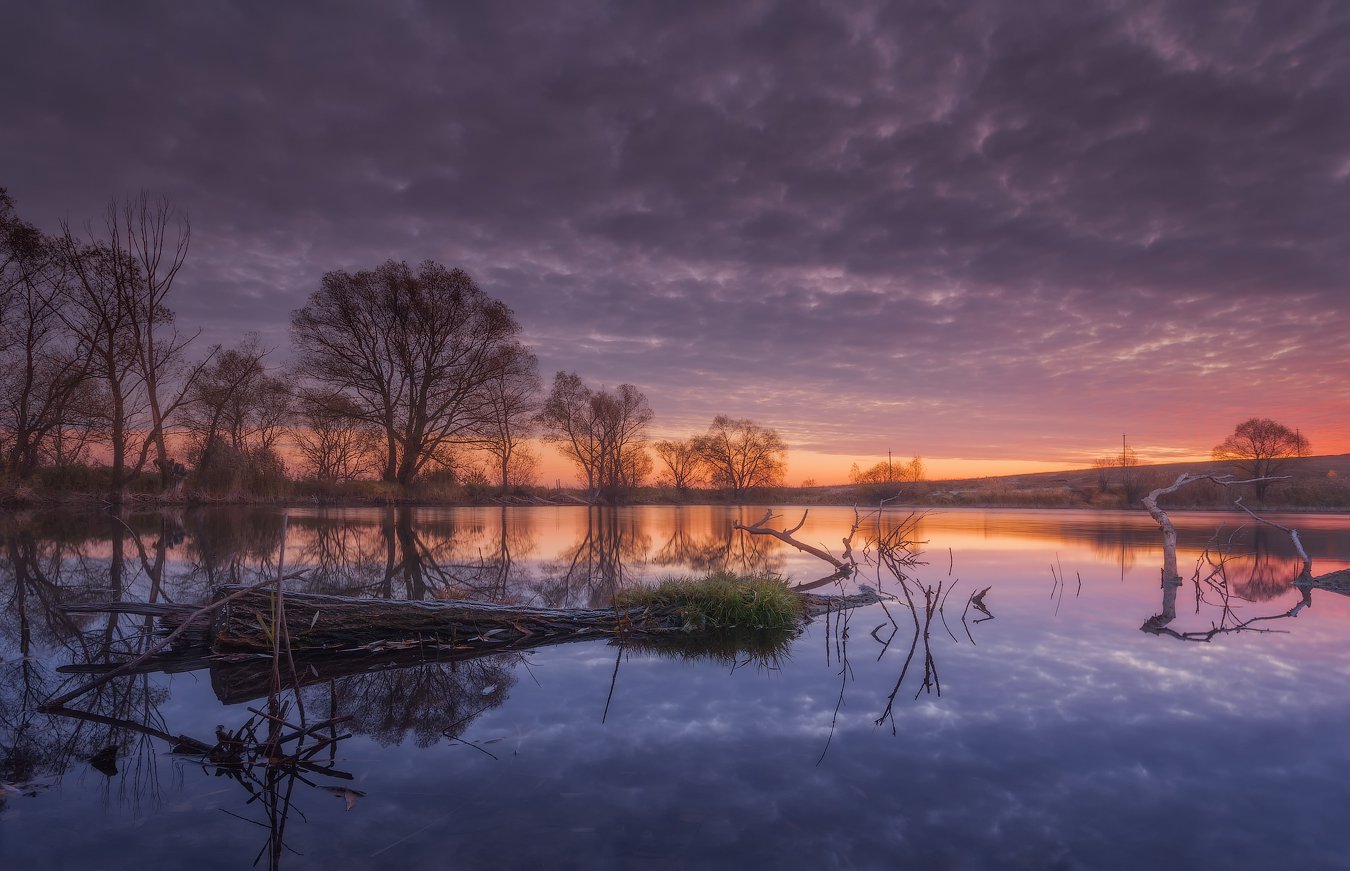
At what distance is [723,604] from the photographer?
8.05m

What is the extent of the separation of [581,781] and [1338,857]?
3.87 meters

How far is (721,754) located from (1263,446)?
6456 cm

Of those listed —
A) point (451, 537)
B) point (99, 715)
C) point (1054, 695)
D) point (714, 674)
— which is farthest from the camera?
point (451, 537)

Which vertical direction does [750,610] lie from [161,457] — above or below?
below

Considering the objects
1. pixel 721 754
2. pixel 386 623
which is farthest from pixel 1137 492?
pixel 386 623

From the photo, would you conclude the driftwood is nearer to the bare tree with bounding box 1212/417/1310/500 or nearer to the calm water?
the calm water

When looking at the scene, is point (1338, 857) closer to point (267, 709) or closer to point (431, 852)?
point (431, 852)

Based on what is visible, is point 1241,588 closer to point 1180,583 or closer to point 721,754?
point 1180,583

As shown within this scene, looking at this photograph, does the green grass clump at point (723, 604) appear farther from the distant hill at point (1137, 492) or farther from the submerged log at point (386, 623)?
the distant hill at point (1137, 492)

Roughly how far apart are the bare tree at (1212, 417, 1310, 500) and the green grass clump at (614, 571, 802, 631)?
5709cm

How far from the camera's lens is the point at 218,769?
3551 mm

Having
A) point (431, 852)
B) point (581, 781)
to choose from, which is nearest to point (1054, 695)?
point (581, 781)

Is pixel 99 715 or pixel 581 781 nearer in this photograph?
pixel 581 781

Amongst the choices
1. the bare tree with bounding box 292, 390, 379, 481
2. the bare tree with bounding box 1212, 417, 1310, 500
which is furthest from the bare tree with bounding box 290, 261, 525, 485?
the bare tree with bounding box 1212, 417, 1310, 500
